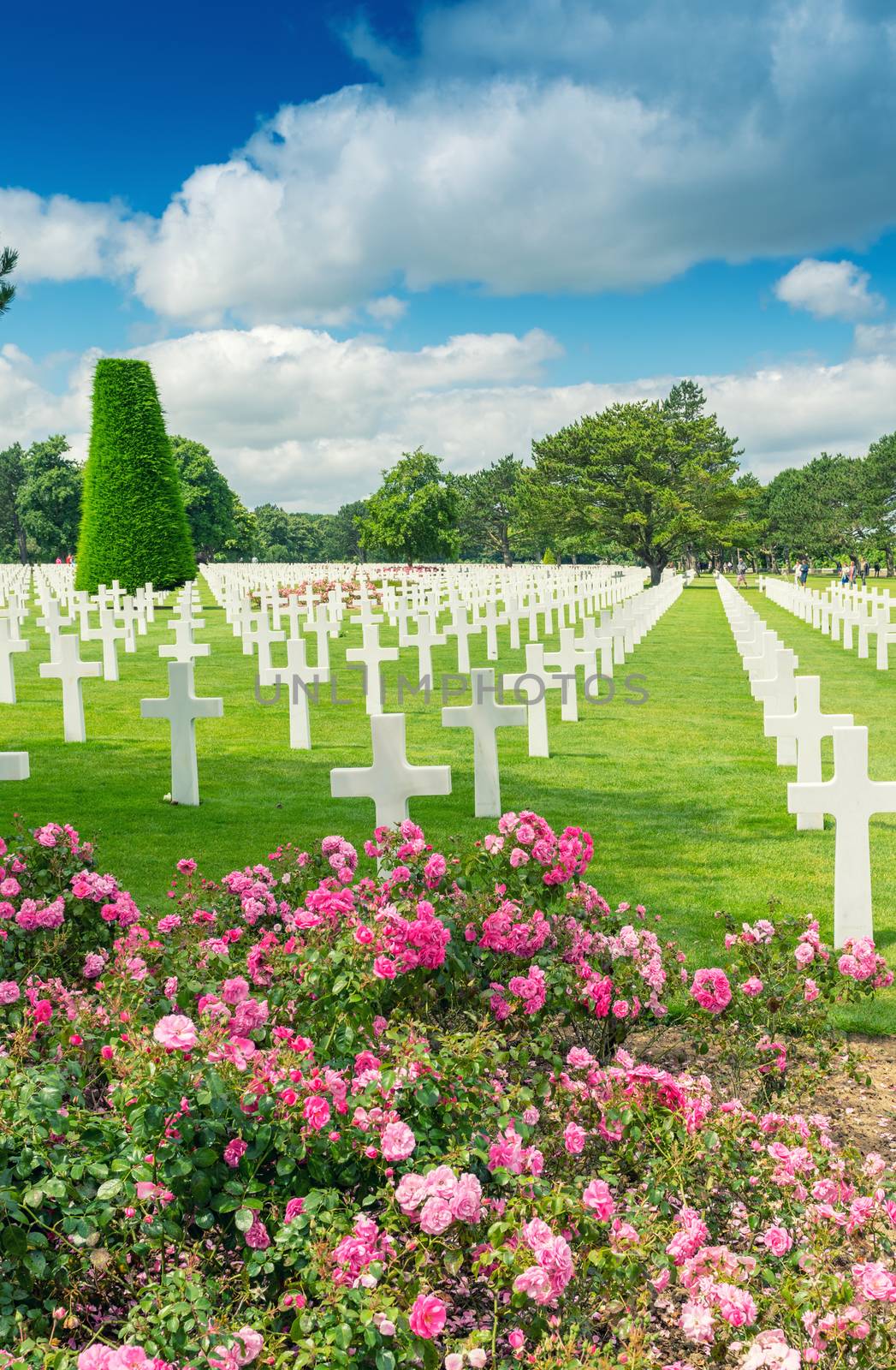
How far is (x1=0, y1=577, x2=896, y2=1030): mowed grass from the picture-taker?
6414 millimetres

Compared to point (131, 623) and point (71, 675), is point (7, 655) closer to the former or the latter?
point (71, 675)

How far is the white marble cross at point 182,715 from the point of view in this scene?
847 cm

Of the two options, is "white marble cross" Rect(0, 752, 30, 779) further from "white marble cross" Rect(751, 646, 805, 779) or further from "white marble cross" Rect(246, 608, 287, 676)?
"white marble cross" Rect(246, 608, 287, 676)

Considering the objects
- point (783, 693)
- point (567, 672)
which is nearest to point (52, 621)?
point (567, 672)

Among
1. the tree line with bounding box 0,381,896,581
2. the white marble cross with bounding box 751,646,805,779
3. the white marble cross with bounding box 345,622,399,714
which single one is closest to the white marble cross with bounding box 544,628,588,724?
the white marble cross with bounding box 345,622,399,714

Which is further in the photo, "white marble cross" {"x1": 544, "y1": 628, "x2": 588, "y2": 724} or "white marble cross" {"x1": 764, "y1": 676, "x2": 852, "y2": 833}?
"white marble cross" {"x1": 544, "y1": 628, "x2": 588, "y2": 724}

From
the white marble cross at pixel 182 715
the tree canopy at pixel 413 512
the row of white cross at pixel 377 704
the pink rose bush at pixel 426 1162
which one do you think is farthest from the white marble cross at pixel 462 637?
the tree canopy at pixel 413 512

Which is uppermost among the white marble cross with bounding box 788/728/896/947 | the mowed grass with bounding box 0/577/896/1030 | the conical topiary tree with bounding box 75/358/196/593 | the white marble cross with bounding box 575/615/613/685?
the conical topiary tree with bounding box 75/358/196/593

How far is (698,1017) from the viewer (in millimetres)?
3902

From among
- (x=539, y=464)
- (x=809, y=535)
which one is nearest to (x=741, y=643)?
(x=539, y=464)

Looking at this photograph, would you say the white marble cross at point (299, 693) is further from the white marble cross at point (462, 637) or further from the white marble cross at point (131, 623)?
the white marble cross at point (131, 623)

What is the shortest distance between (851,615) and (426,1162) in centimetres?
2161

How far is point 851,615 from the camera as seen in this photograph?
22.5 meters

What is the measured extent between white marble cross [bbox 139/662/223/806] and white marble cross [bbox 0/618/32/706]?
19.8ft
